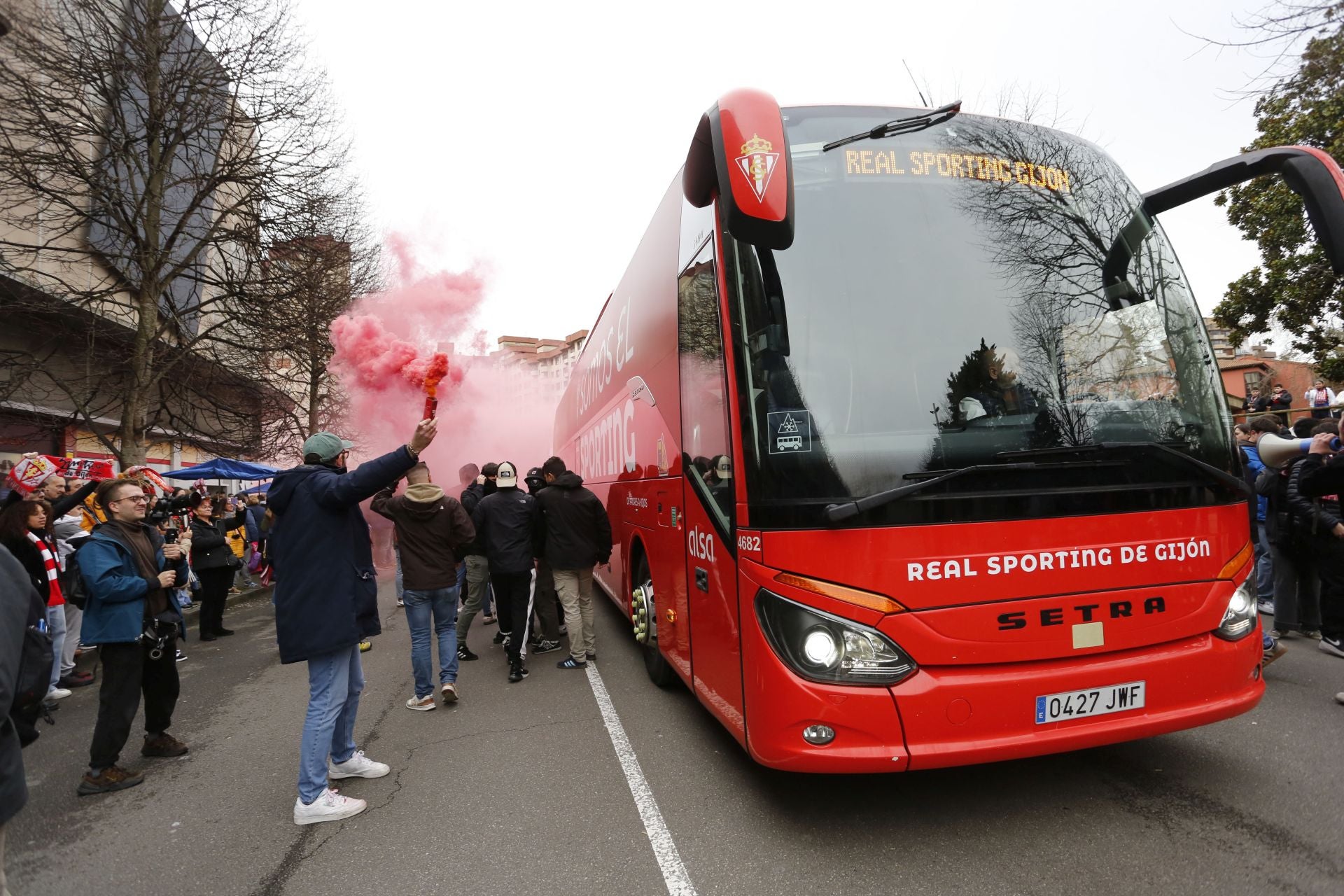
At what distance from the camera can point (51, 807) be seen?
13.6 feet

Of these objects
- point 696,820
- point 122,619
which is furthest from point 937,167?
point 122,619

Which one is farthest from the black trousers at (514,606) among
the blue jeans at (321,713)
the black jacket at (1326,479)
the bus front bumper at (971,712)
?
the black jacket at (1326,479)

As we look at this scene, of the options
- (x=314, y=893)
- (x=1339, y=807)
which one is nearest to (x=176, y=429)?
(x=314, y=893)

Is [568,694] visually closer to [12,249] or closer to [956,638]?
[956,638]

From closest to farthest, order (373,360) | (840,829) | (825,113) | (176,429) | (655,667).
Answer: (840,829)
(825,113)
(655,667)
(176,429)
(373,360)

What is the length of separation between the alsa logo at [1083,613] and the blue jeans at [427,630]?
4302 mm

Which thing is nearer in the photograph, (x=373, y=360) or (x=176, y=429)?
(x=176, y=429)

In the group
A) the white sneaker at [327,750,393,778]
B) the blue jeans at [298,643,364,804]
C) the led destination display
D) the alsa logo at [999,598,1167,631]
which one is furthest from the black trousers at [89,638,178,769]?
the led destination display

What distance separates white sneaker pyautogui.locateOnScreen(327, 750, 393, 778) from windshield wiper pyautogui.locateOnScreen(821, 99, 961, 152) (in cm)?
439

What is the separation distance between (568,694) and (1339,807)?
4.77 m

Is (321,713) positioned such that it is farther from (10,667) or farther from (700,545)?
(700,545)

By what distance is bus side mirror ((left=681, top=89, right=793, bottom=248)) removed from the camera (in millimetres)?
2494

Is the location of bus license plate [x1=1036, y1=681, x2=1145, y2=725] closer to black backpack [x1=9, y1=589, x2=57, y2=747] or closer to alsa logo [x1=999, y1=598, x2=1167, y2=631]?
alsa logo [x1=999, y1=598, x2=1167, y2=631]

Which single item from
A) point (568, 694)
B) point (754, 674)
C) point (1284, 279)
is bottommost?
point (568, 694)
